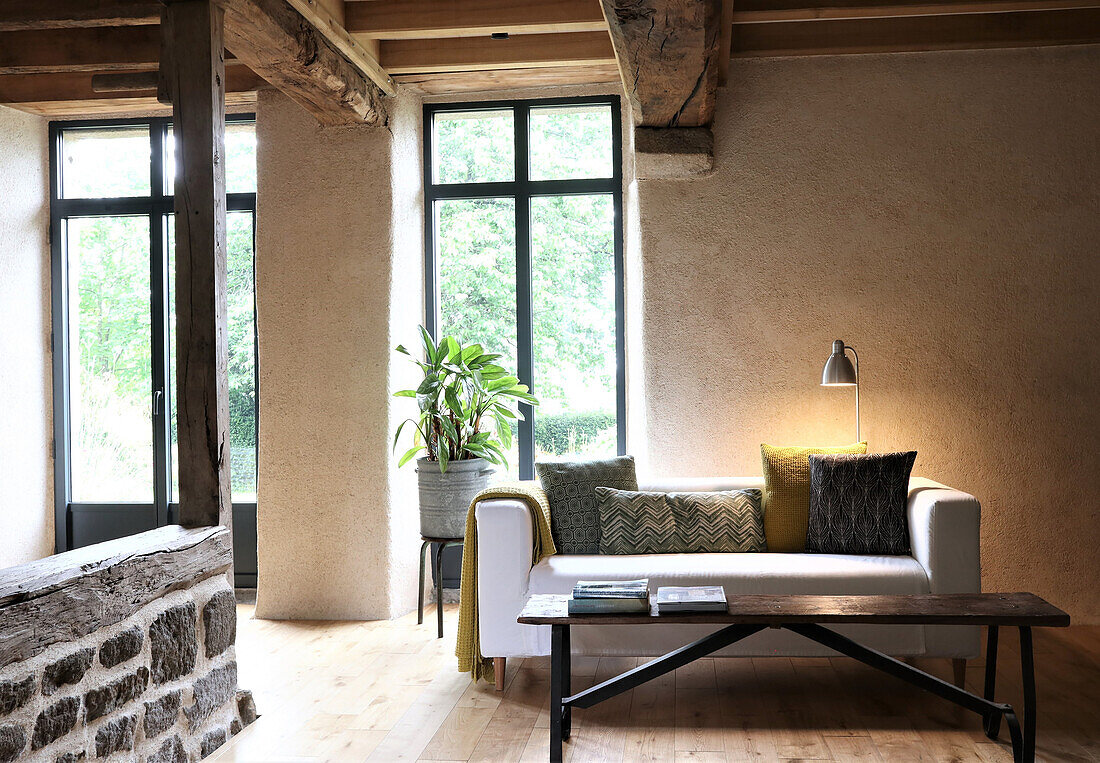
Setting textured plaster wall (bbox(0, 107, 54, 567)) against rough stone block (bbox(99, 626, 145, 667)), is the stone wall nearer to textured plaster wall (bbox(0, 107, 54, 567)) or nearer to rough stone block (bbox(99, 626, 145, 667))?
rough stone block (bbox(99, 626, 145, 667))

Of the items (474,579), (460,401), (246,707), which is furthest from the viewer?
(460,401)

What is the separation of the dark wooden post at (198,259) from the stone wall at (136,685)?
1.00ft

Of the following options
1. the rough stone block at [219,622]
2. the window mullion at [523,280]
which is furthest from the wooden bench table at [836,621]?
the window mullion at [523,280]

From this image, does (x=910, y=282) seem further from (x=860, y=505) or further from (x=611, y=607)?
(x=611, y=607)

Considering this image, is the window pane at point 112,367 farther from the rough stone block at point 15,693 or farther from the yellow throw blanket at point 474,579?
the rough stone block at point 15,693

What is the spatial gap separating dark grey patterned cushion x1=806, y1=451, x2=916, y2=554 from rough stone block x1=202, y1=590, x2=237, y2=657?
230 centimetres

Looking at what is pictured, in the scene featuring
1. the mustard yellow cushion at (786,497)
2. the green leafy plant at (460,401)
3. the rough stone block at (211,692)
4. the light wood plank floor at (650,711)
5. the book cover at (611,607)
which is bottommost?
the light wood plank floor at (650,711)

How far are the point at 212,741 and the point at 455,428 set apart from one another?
192 cm

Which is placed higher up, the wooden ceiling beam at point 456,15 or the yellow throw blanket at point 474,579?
the wooden ceiling beam at point 456,15

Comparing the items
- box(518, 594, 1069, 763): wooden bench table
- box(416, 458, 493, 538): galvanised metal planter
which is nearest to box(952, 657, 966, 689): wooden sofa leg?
box(518, 594, 1069, 763): wooden bench table

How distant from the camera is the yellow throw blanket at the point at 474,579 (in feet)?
12.1

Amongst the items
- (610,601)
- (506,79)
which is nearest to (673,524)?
(610,601)

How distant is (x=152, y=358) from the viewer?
Result: 5.42 m

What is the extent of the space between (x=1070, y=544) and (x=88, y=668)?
4327 millimetres
